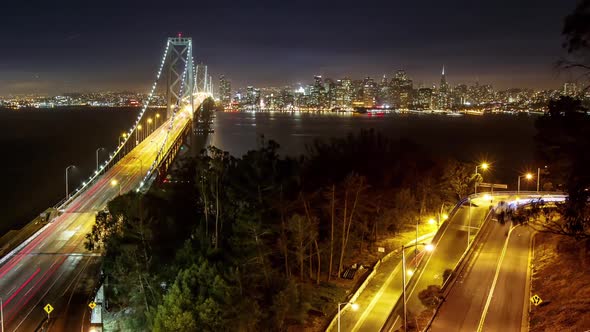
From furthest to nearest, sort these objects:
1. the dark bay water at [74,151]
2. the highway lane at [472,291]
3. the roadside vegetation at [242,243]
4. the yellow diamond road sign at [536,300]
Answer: the dark bay water at [74,151] < the roadside vegetation at [242,243] < the yellow diamond road sign at [536,300] < the highway lane at [472,291]

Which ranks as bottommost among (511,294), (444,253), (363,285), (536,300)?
(363,285)

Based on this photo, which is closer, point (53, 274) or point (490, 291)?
point (490, 291)

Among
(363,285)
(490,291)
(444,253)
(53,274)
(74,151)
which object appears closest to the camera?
(490,291)

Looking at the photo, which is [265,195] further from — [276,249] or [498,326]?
[498,326]

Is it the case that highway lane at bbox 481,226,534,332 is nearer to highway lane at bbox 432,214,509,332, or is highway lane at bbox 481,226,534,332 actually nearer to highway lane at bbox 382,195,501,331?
highway lane at bbox 432,214,509,332

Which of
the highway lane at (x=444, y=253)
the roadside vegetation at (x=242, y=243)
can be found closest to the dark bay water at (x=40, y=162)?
the roadside vegetation at (x=242, y=243)

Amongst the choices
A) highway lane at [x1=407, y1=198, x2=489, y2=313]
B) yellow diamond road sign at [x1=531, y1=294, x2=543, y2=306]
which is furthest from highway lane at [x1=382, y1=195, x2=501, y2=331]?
yellow diamond road sign at [x1=531, y1=294, x2=543, y2=306]

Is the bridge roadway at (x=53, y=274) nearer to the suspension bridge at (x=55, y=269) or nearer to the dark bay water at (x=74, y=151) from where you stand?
the suspension bridge at (x=55, y=269)

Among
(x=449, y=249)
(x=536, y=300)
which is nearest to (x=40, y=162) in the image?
(x=449, y=249)

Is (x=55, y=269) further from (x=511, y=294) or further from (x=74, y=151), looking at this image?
(x=74, y=151)
